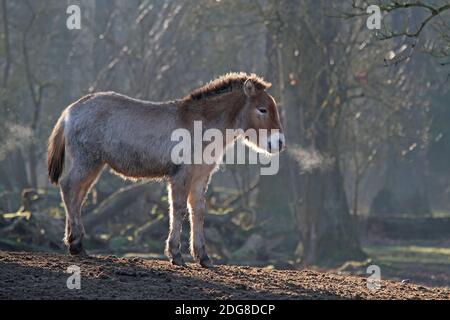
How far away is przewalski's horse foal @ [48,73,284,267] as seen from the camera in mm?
12914

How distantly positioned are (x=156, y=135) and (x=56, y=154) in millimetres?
1595

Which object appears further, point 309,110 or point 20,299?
point 309,110

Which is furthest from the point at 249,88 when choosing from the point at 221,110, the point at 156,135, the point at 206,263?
the point at 206,263

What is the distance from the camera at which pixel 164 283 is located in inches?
424

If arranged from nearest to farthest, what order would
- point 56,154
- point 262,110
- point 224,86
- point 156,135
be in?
point 156,135, point 262,110, point 224,86, point 56,154

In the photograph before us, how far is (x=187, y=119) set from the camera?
12992 millimetres

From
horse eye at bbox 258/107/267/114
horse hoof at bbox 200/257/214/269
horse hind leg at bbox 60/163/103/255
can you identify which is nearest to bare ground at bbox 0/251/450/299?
horse hoof at bbox 200/257/214/269

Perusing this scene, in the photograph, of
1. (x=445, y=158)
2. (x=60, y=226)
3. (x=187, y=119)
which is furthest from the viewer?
(x=445, y=158)

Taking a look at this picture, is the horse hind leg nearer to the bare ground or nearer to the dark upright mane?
the bare ground

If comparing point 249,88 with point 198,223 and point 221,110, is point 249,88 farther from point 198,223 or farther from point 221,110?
point 198,223

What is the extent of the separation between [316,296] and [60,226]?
10.0 meters

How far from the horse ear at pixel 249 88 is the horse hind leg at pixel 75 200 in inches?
92.1

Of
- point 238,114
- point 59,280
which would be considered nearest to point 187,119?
point 238,114

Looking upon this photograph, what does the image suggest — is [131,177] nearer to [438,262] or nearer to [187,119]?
[187,119]
